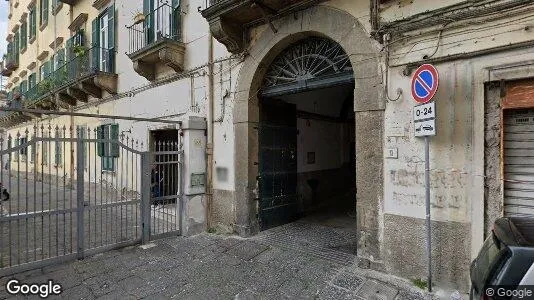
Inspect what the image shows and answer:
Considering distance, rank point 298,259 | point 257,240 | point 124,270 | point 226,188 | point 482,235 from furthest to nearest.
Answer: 1. point 226,188
2. point 257,240
3. point 298,259
4. point 124,270
5. point 482,235

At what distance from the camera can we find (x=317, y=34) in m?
5.45

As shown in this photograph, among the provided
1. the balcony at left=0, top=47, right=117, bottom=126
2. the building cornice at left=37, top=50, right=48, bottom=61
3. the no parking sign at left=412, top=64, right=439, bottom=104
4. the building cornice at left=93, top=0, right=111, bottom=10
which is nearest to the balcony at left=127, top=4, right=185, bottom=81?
the balcony at left=0, top=47, right=117, bottom=126

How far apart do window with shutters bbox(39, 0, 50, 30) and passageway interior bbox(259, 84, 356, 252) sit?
49.8ft

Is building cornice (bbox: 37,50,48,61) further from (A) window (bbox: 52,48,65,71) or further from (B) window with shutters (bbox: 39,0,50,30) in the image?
(A) window (bbox: 52,48,65,71)

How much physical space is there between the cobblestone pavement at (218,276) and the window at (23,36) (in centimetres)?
1997

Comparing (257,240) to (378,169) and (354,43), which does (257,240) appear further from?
(354,43)

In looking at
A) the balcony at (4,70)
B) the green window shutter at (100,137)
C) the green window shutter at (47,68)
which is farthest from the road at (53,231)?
the balcony at (4,70)

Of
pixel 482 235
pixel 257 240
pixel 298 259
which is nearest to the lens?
pixel 482 235

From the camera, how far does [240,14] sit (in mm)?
6082

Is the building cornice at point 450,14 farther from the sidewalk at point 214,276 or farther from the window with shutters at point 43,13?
the window with shutters at point 43,13

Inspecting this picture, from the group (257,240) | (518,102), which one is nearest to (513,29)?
(518,102)

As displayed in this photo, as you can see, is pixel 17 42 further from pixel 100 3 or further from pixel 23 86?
pixel 100 3

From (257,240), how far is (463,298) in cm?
351

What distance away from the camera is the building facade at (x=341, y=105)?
3.76 m
